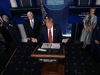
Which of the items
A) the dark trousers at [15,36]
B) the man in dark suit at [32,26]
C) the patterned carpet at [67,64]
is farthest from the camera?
the dark trousers at [15,36]

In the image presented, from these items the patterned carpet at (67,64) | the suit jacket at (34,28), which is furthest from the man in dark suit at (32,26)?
the patterned carpet at (67,64)

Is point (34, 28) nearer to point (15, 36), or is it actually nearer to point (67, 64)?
point (15, 36)

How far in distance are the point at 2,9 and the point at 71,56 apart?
361 cm

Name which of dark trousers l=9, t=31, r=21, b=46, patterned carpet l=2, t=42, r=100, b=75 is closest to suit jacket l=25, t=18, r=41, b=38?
dark trousers l=9, t=31, r=21, b=46

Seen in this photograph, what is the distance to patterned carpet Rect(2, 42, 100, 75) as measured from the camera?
9.36 feet

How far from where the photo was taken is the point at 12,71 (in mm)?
2994

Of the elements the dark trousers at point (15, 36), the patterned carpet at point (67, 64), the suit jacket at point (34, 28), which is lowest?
the patterned carpet at point (67, 64)

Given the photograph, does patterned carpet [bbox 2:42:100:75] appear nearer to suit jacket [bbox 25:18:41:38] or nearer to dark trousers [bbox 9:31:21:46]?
dark trousers [bbox 9:31:21:46]

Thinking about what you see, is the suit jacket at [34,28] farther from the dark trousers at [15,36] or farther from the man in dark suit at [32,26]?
the dark trousers at [15,36]

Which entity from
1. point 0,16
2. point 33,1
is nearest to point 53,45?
point 33,1

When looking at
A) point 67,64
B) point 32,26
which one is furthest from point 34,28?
point 67,64

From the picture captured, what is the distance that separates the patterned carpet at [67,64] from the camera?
2854mm

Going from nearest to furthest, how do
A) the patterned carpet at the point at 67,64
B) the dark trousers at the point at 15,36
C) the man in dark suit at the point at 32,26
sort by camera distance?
the patterned carpet at the point at 67,64 < the man in dark suit at the point at 32,26 < the dark trousers at the point at 15,36

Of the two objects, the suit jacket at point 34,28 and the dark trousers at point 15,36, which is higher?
the suit jacket at point 34,28
